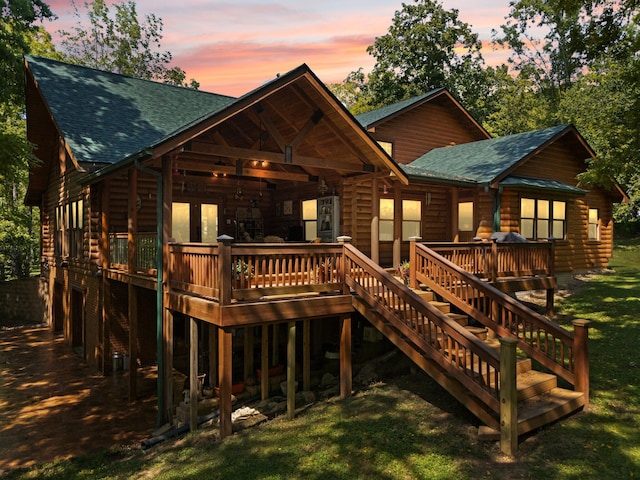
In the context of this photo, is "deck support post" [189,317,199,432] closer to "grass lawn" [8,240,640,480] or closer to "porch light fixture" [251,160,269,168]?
"grass lawn" [8,240,640,480]

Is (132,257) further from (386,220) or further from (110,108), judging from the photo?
(386,220)

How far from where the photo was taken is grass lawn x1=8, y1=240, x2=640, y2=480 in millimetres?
6699

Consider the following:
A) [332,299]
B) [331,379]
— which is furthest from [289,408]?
[331,379]

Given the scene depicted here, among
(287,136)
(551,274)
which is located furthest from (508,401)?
(287,136)

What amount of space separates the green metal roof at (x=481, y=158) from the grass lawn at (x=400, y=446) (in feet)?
25.0

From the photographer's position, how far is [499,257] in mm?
12992

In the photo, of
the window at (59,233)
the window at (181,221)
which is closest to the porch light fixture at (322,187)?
the window at (181,221)

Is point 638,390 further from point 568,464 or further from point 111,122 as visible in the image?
point 111,122

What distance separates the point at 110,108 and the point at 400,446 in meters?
15.4

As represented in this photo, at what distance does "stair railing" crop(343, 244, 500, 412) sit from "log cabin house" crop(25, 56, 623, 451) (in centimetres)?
4

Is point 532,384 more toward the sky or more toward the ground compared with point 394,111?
more toward the ground

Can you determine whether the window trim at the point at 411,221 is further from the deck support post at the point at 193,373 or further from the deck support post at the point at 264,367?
the deck support post at the point at 193,373

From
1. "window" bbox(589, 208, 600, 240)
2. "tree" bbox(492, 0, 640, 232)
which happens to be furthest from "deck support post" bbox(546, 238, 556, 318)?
"window" bbox(589, 208, 600, 240)

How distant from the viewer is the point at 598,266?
70.7 ft
